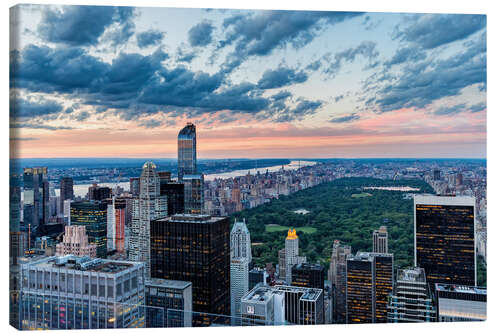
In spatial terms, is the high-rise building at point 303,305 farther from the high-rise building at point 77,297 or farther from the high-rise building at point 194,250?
the high-rise building at point 77,297

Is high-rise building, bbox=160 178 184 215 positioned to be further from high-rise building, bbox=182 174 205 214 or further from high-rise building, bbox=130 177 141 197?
high-rise building, bbox=130 177 141 197

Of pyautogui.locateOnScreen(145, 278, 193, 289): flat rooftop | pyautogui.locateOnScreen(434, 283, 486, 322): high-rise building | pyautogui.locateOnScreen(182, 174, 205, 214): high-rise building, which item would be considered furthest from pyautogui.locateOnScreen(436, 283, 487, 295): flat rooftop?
pyautogui.locateOnScreen(182, 174, 205, 214): high-rise building

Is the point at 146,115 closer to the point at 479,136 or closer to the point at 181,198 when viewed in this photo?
the point at 181,198

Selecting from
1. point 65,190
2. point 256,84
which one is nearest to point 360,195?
point 256,84

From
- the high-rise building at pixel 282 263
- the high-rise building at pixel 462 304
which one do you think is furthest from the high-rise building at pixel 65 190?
the high-rise building at pixel 462 304

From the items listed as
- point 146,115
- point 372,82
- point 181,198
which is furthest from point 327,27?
point 181,198
